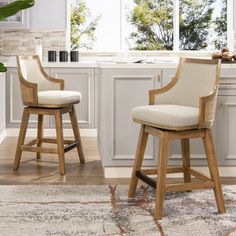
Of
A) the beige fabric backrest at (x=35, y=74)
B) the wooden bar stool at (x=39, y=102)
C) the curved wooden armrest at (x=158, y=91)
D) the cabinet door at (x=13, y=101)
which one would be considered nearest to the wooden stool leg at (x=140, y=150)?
the curved wooden armrest at (x=158, y=91)

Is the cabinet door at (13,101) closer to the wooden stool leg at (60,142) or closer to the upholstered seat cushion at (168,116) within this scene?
the wooden stool leg at (60,142)

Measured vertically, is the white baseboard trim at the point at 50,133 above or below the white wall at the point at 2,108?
below

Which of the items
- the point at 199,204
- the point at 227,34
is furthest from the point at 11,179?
the point at 227,34

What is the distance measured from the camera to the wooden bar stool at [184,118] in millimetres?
3457

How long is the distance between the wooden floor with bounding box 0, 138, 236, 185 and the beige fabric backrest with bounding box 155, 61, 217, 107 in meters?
0.83

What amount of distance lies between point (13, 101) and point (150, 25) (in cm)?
222

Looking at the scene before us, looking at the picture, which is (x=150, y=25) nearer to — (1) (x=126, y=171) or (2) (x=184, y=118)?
(1) (x=126, y=171)

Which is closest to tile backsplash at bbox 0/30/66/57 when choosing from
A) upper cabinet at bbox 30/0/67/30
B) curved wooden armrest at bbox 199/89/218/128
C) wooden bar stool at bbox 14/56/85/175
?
upper cabinet at bbox 30/0/67/30

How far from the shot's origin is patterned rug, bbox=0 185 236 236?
321 centimetres

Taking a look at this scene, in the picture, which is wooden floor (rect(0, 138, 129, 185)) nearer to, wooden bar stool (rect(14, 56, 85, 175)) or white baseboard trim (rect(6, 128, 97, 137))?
wooden bar stool (rect(14, 56, 85, 175))

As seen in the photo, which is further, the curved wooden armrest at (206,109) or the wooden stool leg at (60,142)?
the wooden stool leg at (60,142)

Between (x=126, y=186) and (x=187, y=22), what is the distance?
406 cm

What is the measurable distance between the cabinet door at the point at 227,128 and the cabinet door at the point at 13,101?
9.33ft

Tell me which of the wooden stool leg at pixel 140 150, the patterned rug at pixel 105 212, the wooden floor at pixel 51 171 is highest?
the wooden stool leg at pixel 140 150
